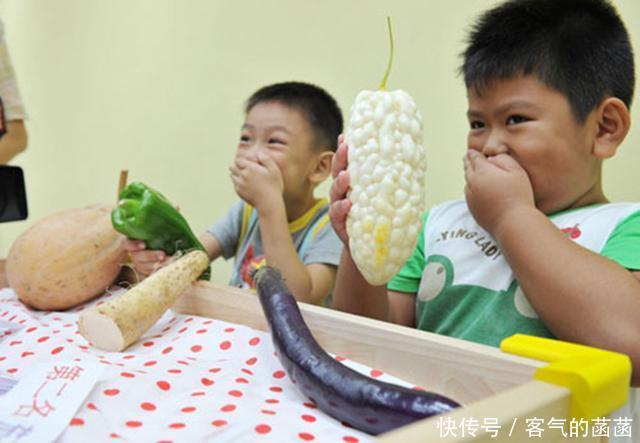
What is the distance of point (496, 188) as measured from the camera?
2.59ft

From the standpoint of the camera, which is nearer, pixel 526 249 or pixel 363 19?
pixel 526 249

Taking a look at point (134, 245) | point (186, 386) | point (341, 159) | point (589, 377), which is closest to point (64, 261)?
point (134, 245)

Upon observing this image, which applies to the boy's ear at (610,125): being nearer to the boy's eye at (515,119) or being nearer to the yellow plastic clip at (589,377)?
the boy's eye at (515,119)

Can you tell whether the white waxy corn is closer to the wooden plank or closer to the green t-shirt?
the wooden plank

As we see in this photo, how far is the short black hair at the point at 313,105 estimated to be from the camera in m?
1.36

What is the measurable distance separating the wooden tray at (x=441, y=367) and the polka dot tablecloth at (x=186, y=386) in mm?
24

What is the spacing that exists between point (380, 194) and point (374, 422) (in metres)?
0.23

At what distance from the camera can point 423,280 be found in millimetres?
958

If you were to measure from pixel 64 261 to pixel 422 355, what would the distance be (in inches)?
28.4

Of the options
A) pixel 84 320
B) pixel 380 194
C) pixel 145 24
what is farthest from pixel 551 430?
pixel 145 24

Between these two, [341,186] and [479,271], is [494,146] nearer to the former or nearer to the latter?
[479,271]

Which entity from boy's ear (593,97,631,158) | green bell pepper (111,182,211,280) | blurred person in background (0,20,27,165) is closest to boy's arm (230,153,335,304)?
green bell pepper (111,182,211,280)

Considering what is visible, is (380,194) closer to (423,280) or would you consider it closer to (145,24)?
(423,280)

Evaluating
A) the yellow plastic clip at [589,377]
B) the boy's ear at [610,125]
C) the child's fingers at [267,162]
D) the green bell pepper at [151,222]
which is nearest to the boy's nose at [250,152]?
the child's fingers at [267,162]
